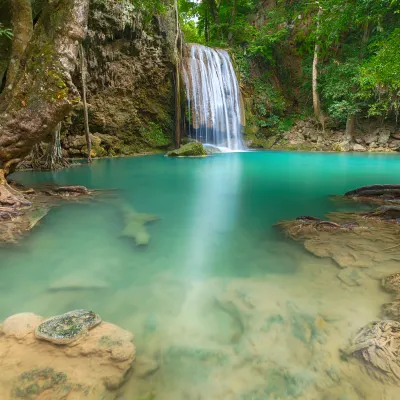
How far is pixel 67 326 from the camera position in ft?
5.80

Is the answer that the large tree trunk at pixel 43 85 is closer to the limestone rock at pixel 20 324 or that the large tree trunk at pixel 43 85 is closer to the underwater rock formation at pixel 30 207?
the underwater rock formation at pixel 30 207

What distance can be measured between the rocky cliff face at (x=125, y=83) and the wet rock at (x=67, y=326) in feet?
40.6

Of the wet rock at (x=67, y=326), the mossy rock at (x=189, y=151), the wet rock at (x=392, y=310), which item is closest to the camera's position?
the wet rock at (x=67, y=326)

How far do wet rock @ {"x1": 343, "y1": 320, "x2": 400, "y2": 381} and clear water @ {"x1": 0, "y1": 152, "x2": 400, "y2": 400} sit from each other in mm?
69

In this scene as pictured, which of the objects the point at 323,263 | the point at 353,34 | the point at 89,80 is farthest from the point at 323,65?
the point at 323,263

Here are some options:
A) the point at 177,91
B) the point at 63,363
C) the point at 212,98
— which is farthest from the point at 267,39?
the point at 63,363

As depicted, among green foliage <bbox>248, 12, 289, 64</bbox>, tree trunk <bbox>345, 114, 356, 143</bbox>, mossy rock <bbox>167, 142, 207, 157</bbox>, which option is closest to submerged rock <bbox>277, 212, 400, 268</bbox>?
mossy rock <bbox>167, 142, 207, 157</bbox>

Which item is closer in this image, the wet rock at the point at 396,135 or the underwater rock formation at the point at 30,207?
the underwater rock formation at the point at 30,207

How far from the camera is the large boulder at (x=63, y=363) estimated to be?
4.52 ft

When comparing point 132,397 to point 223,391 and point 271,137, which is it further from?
point 271,137

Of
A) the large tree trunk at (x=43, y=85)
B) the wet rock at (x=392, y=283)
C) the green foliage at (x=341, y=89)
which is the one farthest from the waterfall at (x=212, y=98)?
the wet rock at (x=392, y=283)

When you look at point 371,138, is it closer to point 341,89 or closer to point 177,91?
point 341,89

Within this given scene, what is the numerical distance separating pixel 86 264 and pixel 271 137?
1902 cm

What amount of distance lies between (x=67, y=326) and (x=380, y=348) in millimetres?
1776
